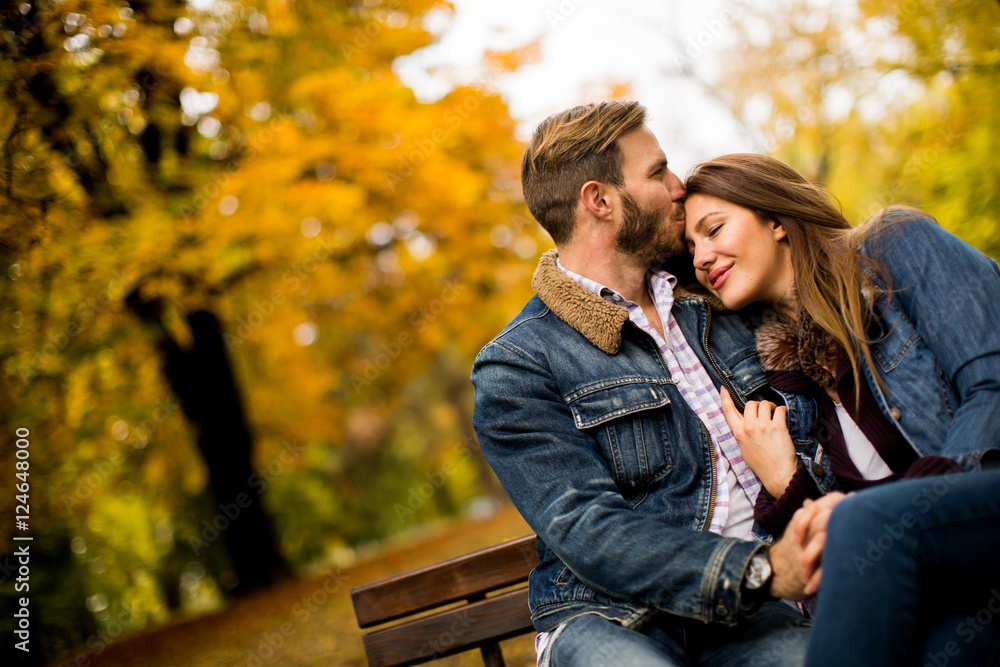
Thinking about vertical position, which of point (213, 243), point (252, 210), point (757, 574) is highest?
point (757, 574)

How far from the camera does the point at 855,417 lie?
2.29 meters

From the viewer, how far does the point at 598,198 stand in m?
2.72

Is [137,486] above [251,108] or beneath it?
beneath

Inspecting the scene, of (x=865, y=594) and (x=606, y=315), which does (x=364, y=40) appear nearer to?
(x=606, y=315)

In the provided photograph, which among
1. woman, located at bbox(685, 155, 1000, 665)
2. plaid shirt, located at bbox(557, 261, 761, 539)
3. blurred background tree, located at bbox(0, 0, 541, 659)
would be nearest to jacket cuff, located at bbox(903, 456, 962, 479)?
woman, located at bbox(685, 155, 1000, 665)

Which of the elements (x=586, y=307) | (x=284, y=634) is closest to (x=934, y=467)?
(x=586, y=307)

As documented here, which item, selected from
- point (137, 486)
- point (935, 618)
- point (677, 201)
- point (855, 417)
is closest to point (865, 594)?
point (935, 618)

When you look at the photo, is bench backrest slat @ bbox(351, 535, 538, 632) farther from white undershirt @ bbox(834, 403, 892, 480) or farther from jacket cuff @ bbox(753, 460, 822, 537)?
white undershirt @ bbox(834, 403, 892, 480)

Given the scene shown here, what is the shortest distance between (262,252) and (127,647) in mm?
4037

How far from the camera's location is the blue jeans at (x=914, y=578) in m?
1.64

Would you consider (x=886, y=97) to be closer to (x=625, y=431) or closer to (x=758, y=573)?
(x=625, y=431)

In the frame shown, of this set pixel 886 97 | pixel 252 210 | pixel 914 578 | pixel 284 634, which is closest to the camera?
pixel 914 578

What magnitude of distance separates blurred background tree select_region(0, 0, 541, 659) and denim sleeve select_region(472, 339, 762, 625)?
392 cm

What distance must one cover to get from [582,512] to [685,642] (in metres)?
0.53
